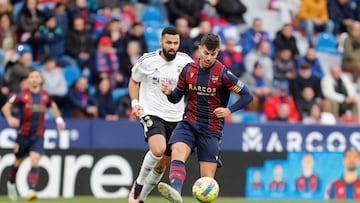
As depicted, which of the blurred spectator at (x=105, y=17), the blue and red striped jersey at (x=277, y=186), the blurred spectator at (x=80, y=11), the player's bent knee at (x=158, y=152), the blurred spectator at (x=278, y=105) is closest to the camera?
the player's bent knee at (x=158, y=152)

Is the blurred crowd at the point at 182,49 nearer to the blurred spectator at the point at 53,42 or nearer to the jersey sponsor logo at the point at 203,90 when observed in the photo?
the blurred spectator at the point at 53,42

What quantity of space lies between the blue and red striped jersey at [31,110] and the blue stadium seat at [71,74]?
2.89m

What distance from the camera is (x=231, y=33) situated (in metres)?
22.6

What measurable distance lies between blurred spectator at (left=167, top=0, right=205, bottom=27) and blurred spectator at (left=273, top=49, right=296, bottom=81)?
2068mm

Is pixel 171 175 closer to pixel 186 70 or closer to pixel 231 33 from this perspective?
pixel 186 70

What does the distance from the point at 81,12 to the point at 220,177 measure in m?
4.93

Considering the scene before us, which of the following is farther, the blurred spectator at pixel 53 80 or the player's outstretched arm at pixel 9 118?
the blurred spectator at pixel 53 80

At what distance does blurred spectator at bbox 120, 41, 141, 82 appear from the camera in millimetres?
Result: 20594

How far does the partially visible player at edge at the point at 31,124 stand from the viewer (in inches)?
647

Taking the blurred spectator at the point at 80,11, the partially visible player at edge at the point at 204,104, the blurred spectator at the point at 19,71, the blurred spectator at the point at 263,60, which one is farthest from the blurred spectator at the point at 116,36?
the partially visible player at edge at the point at 204,104

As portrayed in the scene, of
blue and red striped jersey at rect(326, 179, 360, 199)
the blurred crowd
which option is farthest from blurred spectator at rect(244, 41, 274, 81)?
blue and red striped jersey at rect(326, 179, 360, 199)

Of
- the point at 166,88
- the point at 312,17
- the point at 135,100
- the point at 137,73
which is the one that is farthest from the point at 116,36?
the point at 166,88

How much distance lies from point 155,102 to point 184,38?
7646 mm

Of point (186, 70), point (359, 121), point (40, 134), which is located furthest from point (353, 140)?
point (186, 70)
